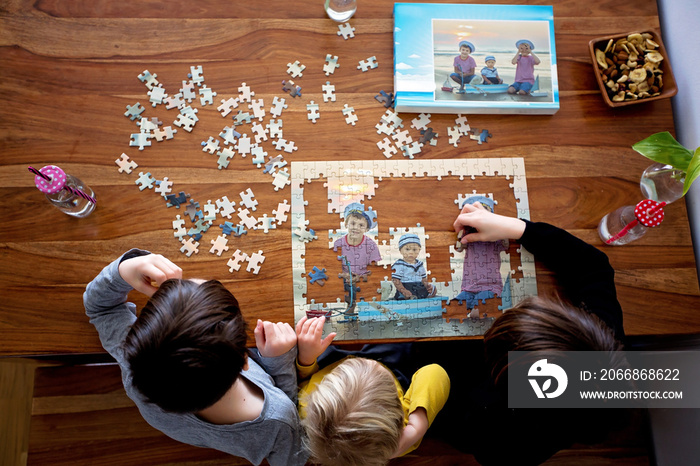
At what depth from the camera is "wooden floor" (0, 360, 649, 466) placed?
1.84 meters

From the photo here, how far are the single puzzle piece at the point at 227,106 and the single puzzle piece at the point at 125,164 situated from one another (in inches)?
13.5

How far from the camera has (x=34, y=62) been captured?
1498 mm

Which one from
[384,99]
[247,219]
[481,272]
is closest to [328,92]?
[384,99]

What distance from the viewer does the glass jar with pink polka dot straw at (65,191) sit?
128cm

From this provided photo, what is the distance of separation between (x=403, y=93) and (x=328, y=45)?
33 centimetres

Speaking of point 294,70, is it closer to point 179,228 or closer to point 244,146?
point 244,146

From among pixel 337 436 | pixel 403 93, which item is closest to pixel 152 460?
pixel 337 436

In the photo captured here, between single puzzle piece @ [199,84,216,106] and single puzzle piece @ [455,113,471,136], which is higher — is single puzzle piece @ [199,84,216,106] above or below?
above

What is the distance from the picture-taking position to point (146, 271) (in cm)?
125

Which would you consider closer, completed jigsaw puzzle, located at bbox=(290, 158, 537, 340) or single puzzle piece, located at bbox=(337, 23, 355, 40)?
completed jigsaw puzzle, located at bbox=(290, 158, 537, 340)

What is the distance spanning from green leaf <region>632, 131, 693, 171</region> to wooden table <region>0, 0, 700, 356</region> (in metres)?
0.21

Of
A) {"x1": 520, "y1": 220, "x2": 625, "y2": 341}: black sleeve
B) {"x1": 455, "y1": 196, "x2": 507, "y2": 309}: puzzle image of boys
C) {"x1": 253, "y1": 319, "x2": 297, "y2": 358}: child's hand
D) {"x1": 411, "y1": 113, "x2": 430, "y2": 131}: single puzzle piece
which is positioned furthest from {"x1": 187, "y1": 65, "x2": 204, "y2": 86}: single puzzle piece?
{"x1": 520, "y1": 220, "x2": 625, "y2": 341}: black sleeve

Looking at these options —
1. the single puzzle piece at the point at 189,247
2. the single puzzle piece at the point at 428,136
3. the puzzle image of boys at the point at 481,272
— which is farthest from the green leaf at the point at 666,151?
the single puzzle piece at the point at 189,247

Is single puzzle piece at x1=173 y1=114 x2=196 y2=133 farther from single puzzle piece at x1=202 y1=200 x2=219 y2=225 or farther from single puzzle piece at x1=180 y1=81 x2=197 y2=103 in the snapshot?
single puzzle piece at x1=202 y1=200 x2=219 y2=225
